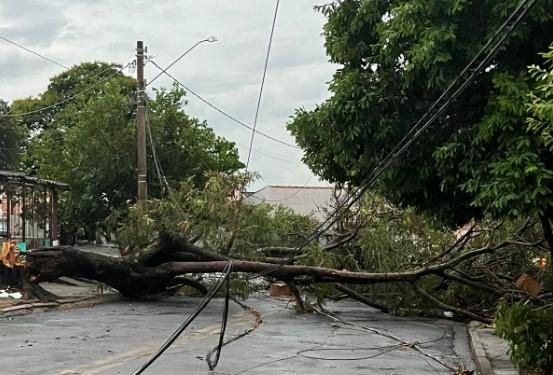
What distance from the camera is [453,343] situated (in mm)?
12805

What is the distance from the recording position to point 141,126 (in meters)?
21.5

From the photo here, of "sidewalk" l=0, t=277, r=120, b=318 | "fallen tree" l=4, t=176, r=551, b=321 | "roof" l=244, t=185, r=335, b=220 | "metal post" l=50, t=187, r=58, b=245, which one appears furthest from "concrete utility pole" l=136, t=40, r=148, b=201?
"roof" l=244, t=185, r=335, b=220

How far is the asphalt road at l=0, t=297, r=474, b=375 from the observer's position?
9.80 m

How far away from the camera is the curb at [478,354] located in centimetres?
974

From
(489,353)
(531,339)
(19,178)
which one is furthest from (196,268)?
(531,339)

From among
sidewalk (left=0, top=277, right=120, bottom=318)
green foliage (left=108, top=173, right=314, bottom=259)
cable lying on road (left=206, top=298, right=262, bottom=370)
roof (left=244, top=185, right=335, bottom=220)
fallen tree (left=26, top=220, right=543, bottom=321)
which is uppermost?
roof (left=244, top=185, right=335, bottom=220)

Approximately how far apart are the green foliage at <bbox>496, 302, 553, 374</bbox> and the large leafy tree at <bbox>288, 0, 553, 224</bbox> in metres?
1.29

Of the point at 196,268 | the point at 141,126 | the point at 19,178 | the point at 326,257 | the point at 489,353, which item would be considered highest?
the point at 141,126

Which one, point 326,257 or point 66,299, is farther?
point 66,299

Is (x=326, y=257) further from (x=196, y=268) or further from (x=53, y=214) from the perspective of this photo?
(x=53, y=214)

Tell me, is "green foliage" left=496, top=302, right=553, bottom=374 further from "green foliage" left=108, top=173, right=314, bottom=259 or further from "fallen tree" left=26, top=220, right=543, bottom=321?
"green foliage" left=108, top=173, right=314, bottom=259

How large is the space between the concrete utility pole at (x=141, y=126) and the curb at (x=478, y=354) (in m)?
10.2

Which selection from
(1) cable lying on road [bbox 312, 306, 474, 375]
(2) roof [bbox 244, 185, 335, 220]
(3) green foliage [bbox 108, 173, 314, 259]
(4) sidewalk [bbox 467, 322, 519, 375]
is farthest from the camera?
(2) roof [bbox 244, 185, 335, 220]

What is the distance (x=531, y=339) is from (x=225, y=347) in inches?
193
